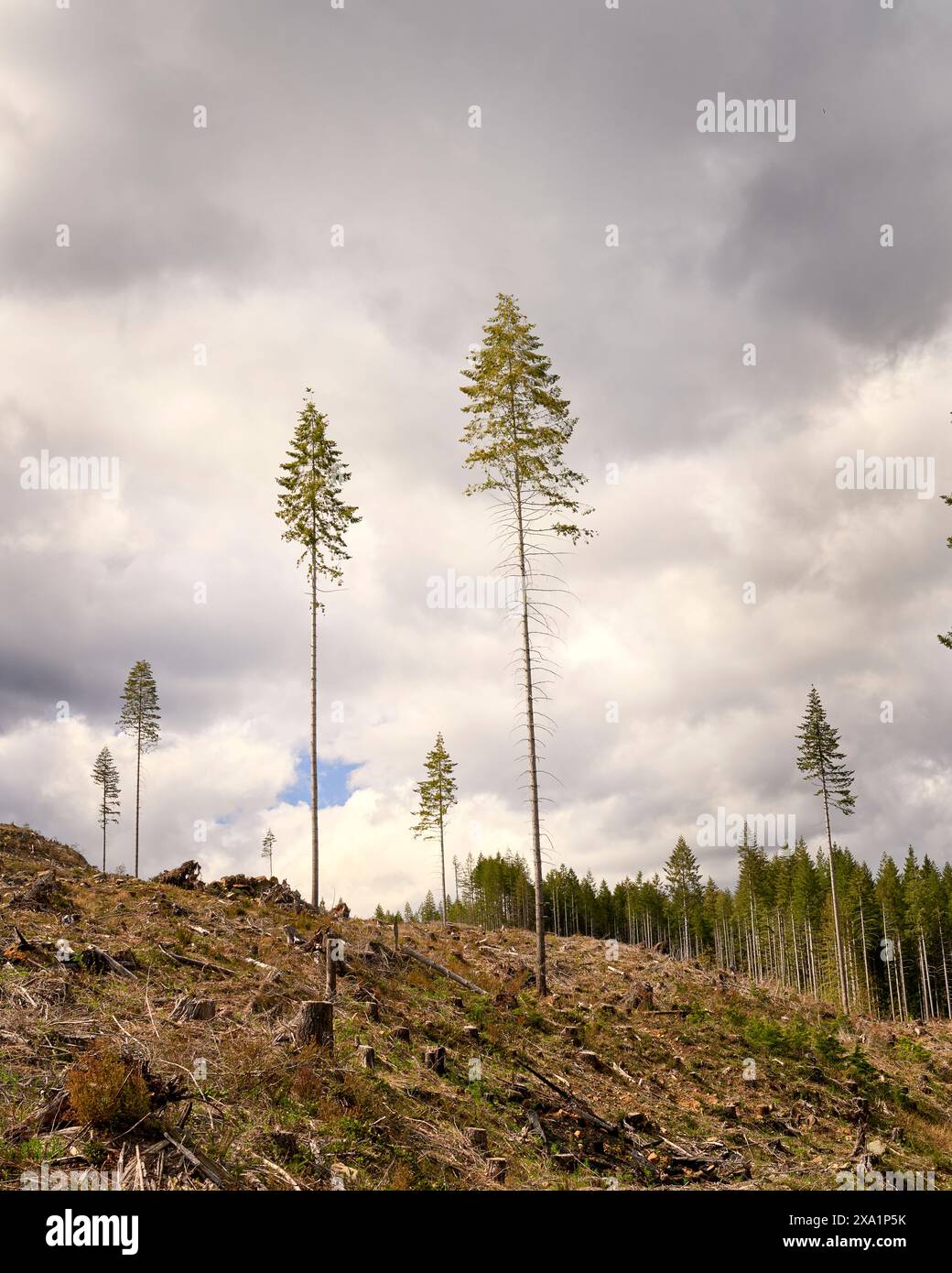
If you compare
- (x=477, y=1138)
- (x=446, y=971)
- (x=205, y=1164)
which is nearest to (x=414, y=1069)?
(x=477, y=1138)

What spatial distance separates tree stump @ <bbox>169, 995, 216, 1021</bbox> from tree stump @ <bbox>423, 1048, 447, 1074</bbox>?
12.6 feet

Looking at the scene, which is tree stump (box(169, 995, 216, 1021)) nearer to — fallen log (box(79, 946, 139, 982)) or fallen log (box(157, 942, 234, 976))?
fallen log (box(79, 946, 139, 982))

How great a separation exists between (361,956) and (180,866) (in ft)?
30.2

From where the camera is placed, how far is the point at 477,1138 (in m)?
10.3

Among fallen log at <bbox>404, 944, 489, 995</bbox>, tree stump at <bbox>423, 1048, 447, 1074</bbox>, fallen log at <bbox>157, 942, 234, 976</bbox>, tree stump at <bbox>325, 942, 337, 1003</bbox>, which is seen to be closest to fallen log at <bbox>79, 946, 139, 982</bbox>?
fallen log at <bbox>157, 942, 234, 976</bbox>

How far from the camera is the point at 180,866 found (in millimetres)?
23969

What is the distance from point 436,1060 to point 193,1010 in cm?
433

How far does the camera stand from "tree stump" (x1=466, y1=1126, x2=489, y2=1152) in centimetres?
1017

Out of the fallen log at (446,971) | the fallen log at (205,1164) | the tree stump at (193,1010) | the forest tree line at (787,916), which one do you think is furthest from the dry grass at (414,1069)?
Result: the forest tree line at (787,916)

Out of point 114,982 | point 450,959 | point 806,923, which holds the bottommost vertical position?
point 806,923
